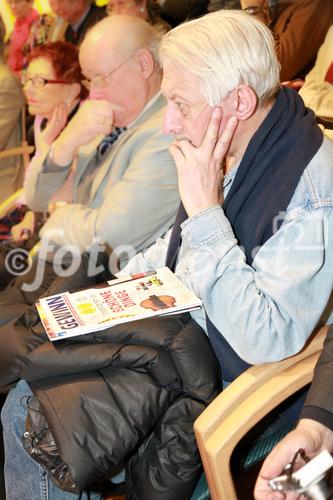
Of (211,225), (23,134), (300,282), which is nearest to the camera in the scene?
(300,282)

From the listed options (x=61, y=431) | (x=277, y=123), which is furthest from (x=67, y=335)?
(x=277, y=123)

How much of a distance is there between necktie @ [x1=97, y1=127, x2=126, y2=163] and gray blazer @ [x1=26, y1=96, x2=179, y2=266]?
53mm

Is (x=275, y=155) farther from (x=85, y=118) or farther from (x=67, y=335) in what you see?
(x=85, y=118)

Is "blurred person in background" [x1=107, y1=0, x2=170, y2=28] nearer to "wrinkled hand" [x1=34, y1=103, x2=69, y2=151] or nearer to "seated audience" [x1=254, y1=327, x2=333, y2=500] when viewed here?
"wrinkled hand" [x1=34, y1=103, x2=69, y2=151]

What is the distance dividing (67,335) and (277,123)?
25.9 inches

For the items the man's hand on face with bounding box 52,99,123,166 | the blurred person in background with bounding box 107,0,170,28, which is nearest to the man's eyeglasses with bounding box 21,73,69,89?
the man's hand on face with bounding box 52,99,123,166

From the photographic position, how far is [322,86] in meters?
2.12

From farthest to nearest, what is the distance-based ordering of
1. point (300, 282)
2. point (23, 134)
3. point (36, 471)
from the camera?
point (23, 134)
point (36, 471)
point (300, 282)

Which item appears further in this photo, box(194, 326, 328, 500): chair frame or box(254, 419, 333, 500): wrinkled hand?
box(194, 326, 328, 500): chair frame

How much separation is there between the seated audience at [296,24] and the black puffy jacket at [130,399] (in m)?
1.42

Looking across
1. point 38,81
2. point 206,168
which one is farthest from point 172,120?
point 38,81

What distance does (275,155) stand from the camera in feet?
4.16

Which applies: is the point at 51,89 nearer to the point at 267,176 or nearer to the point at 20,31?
the point at 20,31

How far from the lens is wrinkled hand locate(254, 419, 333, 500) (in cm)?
97
